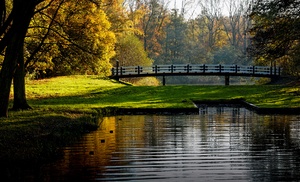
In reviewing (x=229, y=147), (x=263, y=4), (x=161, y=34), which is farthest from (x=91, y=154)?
(x=161, y=34)

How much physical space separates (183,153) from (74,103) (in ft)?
52.0

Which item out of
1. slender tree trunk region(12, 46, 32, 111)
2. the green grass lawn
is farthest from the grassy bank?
slender tree trunk region(12, 46, 32, 111)

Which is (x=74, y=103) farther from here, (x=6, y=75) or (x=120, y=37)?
(x=120, y=37)

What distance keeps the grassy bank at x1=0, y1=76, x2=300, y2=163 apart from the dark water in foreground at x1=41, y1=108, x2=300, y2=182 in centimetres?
76

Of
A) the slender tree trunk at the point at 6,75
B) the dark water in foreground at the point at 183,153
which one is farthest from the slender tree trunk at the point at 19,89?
the dark water in foreground at the point at 183,153

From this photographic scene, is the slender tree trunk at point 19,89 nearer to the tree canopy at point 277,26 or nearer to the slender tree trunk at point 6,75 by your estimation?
the slender tree trunk at point 6,75

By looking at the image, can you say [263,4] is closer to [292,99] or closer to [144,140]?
[292,99]

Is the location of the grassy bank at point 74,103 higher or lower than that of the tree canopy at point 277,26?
lower

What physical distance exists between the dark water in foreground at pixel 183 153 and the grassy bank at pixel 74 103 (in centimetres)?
76

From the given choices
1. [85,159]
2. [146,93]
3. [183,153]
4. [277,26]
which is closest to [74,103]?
[146,93]

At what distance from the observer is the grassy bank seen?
12.1 metres

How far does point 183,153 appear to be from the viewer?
11.8m

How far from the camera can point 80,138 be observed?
14547mm

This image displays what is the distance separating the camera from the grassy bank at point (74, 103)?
1210 cm
